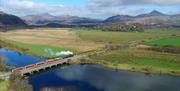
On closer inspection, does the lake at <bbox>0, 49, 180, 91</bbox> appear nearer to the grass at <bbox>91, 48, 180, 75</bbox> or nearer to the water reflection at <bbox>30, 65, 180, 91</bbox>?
the water reflection at <bbox>30, 65, 180, 91</bbox>

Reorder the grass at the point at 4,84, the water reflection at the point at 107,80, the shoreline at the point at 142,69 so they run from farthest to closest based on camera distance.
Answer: the shoreline at the point at 142,69
the water reflection at the point at 107,80
the grass at the point at 4,84

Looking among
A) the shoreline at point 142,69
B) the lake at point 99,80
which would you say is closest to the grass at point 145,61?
the shoreline at point 142,69

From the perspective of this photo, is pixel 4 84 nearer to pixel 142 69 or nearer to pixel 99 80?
pixel 99 80

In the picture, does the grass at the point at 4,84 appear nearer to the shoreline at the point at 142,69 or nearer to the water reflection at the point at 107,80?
the water reflection at the point at 107,80

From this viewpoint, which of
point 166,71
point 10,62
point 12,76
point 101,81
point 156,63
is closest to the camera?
point 12,76

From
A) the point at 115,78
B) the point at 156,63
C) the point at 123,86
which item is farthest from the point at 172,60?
the point at 123,86

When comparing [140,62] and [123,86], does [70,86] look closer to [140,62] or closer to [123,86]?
[123,86]
